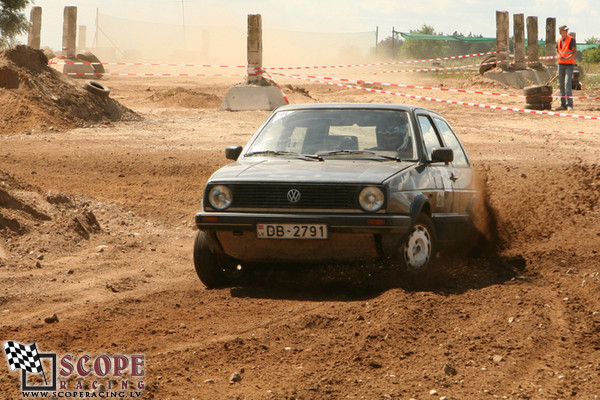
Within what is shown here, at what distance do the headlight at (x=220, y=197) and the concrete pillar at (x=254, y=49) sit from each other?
17368mm

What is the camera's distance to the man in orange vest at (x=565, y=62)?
82.0ft

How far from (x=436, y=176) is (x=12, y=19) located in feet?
40.1

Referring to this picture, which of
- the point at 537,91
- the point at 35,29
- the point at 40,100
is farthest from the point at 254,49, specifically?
the point at 35,29

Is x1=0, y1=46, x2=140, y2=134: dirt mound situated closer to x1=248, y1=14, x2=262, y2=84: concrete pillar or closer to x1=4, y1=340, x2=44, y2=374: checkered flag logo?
x1=248, y1=14, x2=262, y2=84: concrete pillar

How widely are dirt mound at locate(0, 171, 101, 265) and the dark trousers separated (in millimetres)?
17392

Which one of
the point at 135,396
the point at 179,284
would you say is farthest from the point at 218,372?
the point at 179,284

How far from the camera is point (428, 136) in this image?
866 cm

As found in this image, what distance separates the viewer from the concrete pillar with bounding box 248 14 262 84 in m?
24.5

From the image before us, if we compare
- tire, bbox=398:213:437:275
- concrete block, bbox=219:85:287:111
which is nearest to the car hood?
tire, bbox=398:213:437:275

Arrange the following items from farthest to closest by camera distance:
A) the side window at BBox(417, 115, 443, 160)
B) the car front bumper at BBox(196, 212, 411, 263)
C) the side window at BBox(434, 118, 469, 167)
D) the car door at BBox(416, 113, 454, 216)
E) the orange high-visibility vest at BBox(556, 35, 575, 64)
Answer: the orange high-visibility vest at BBox(556, 35, 575, 64), the side window at BBox(434, 118, 469, 167), the side window at BBox(417, 115, 443, 160), the car door at BBox(416, 113, 454, 216), the car front bumper at BBox(196, 212, 411, 263)

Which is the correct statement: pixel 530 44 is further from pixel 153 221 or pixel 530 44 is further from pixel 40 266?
pixel 40 266

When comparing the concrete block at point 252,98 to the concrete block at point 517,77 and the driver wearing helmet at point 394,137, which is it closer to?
the concrete block at point 517,77

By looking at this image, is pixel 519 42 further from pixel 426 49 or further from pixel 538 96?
pixel 426 49

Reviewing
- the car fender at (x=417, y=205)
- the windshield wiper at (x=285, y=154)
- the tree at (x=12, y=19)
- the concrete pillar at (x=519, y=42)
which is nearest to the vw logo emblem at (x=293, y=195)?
the windshield wiper at (x=285, y=154)
